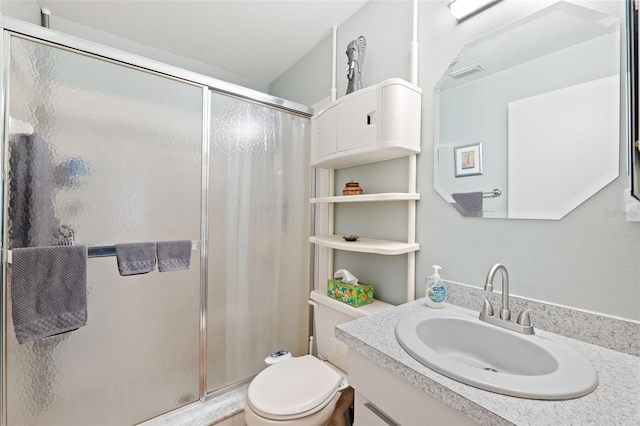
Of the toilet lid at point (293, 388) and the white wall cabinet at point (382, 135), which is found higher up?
the white wall cabinet at point (382, 135)

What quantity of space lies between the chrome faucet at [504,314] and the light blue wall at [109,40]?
213cm

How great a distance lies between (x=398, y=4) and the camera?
132 centimetres

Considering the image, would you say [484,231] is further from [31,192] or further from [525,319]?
[31,192]

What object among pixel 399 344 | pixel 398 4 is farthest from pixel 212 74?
→ pixel 399 344

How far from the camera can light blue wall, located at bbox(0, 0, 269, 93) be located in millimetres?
1271

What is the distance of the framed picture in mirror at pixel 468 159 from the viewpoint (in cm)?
104

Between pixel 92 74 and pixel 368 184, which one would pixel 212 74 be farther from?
pixel 368 184

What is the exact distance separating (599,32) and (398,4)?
862 mm

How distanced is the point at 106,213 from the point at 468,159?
1605 millimetres

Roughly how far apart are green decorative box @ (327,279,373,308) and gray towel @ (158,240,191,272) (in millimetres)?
788

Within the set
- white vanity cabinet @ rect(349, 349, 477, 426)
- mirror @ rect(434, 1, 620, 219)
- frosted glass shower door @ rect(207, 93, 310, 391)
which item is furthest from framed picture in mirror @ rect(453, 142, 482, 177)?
frosted glass shower door @ rect(207, 93, 310, 391)

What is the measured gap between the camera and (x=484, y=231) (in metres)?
1.01

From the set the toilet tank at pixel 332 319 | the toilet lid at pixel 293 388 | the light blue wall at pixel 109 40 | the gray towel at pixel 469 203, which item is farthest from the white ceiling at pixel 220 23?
the toilet lid at pixel 293 388

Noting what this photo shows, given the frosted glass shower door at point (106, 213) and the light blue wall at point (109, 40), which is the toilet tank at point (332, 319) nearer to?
the frosted glass shower door at point (106, 213)
